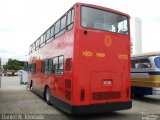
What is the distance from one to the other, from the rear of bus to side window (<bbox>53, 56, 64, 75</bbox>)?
1.34 m

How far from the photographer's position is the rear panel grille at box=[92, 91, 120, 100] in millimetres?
8734

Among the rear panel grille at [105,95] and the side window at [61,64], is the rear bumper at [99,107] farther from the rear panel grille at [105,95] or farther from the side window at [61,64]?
the side window at [61,64]

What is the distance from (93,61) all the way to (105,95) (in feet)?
4.12

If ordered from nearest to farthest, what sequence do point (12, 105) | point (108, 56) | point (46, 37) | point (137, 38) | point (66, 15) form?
point (108, 56) → point (66, 15) → point (12, 105) → point (46, 37) → point (137, 38)

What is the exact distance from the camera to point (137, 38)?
194ft

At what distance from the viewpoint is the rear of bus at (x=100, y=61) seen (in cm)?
852

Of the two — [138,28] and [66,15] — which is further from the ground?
[138,28]

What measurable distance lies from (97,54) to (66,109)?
2.16 metres

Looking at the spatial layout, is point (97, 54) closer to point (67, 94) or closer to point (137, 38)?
point (67, 94)

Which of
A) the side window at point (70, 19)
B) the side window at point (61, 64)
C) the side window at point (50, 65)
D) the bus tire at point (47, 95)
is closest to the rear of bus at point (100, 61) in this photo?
the side window at point (70, 19)

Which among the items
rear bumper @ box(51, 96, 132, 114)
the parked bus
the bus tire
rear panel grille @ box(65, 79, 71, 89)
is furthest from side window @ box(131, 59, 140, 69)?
rear panel grille @ box(65, 79, 71, 89)

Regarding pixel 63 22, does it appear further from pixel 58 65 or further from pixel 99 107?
pixel 99 107

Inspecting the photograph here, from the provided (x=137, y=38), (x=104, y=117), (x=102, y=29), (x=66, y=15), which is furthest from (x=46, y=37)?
(x=137, y=38)

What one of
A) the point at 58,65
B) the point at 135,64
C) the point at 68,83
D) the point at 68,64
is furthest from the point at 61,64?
the point at 135,64
